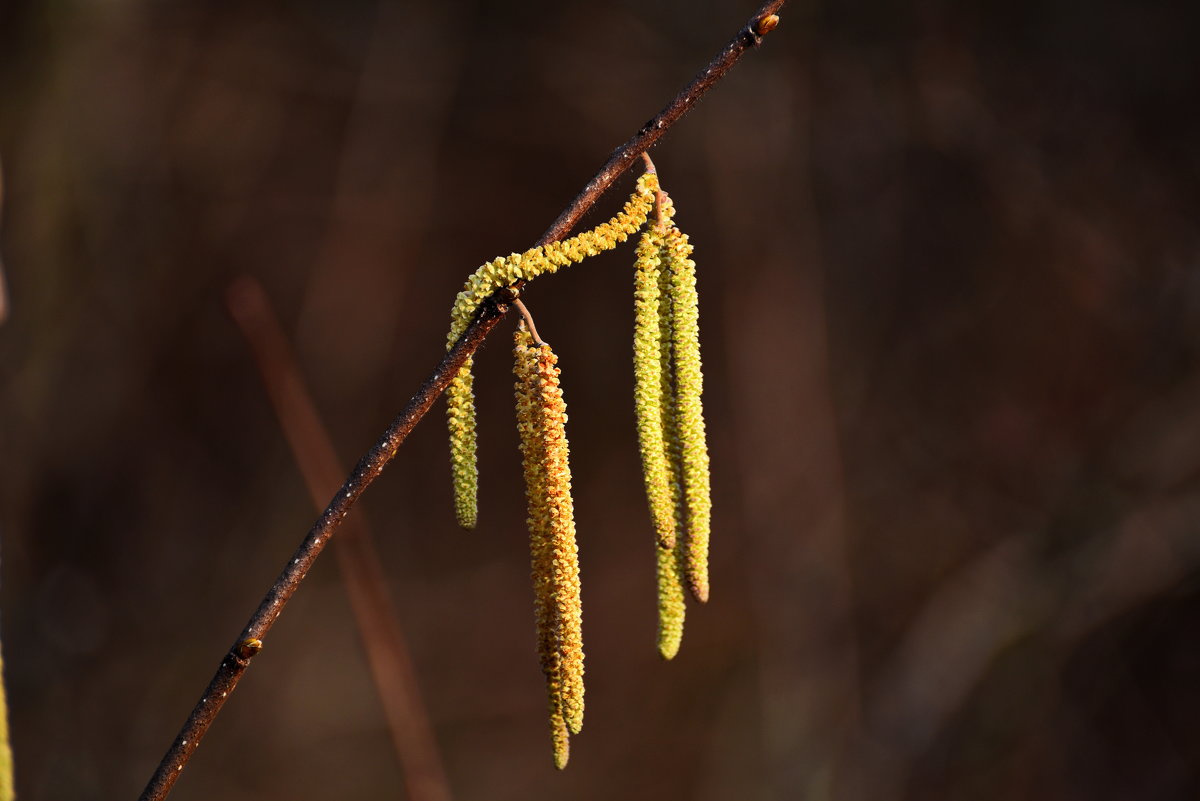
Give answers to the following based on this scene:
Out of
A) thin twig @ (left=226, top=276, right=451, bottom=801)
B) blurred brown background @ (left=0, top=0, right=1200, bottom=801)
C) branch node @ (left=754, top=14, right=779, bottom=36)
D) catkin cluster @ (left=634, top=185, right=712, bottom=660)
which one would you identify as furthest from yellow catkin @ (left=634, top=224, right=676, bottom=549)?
blurred brown background @ (left=0, top=0, right=1200, bottom=801)

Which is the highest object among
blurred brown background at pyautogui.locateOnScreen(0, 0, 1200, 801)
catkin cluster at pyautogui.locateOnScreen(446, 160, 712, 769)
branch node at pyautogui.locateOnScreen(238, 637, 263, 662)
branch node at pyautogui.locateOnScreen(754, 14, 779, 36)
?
blurred brown background at pyautogui.locateOnScreen(0, 0, 1200, 801)

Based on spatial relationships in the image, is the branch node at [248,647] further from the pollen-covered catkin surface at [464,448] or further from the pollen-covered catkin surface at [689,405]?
the pollen-covered catkin surface at [689,405]

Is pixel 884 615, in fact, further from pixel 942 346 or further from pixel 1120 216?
pixel 1120 216

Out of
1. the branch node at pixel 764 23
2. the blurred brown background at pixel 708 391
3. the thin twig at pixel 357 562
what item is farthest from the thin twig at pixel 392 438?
the blurred brown background at pixel 708 391

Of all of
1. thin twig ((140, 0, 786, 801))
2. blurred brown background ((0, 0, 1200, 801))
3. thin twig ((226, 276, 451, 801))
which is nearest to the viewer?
thin twig ((140, 0, 786, 801))

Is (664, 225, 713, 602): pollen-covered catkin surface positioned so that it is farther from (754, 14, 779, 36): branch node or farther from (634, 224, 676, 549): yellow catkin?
(754, 14, 779, 36): branch node

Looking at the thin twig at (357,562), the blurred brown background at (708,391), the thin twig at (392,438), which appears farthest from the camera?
the blurred brown background at (708,391)

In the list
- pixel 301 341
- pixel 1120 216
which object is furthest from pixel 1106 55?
pixel 301 341
